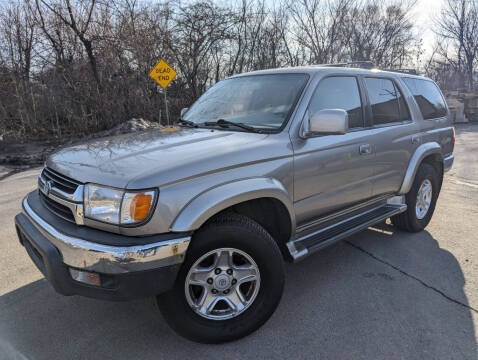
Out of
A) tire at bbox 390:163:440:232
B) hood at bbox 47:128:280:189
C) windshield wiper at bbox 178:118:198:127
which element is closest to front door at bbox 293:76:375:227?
hood at bbox 47:128:280:189

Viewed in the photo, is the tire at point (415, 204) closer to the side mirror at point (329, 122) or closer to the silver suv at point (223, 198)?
the silver suv at point (223, 198)

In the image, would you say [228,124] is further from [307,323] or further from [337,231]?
[307,323]

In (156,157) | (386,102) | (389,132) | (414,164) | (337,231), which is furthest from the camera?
(414,164)

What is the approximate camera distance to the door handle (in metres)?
3.26

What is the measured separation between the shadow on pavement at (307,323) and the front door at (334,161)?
2.21ft

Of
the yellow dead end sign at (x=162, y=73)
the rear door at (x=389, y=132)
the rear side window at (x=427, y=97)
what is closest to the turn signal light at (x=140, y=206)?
the rear door at (x=389, y=132)

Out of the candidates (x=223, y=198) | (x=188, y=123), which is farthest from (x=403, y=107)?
(x=223, y=198)

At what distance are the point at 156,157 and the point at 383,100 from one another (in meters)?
2.56

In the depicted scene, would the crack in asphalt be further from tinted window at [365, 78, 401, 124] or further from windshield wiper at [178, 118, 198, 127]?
windshield wiper at [178, 118, 198, 127]

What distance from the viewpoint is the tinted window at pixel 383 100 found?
3573 millimetres

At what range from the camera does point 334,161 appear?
9.82 feet

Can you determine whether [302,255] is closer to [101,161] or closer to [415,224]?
[101,161]

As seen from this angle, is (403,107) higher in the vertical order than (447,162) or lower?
higher

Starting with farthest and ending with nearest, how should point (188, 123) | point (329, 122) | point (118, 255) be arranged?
point (188, 123), point (329, 122), point (118, 255)
